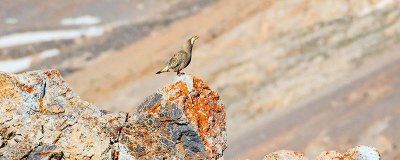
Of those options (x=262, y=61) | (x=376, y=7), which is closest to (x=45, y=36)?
(x=262, y=61)

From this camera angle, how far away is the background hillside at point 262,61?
137 ft

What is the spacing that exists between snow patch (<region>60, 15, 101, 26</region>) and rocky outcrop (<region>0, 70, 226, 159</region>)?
287 ft

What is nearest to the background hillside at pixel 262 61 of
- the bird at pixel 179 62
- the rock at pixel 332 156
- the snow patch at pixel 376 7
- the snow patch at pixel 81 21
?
the snow patch at pixel 376 7

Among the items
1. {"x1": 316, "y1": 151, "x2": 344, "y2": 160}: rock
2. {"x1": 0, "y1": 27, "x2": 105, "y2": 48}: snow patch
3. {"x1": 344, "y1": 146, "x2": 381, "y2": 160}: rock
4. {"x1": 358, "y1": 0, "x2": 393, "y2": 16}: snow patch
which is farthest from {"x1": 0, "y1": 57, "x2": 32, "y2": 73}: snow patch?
{"x1": 344, "y1": 146, "x2": 381, "y2": 160}: rock

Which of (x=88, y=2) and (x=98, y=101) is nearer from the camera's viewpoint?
(x=98, y=101)

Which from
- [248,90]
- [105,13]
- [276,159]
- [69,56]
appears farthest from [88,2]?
[276,159]

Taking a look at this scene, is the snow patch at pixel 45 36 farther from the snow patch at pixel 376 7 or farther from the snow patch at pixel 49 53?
the snow patch at pixel 376 7

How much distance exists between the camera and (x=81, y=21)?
326ft

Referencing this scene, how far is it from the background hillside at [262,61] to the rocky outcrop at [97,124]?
2330cm

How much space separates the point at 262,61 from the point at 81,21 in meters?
48.1

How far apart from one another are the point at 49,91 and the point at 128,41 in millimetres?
72322

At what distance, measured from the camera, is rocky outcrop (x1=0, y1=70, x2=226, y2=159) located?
455 inches

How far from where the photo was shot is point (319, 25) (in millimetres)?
60031

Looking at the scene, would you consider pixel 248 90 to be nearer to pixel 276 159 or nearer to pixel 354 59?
pixel 354 59
